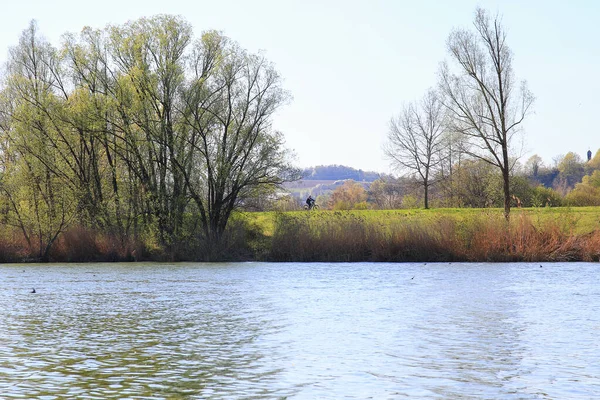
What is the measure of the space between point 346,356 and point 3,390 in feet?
17.8

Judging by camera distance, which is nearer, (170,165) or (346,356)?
(346,356)

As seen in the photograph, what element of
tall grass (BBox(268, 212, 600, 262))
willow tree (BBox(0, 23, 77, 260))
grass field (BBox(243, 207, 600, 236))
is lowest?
tall grass (BBox(268, 212, 600, 262))

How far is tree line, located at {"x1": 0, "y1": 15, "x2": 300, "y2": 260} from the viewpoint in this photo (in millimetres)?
45188

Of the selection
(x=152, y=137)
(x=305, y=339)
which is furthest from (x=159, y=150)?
(x=305, y=339)

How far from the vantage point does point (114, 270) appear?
36.6 metres

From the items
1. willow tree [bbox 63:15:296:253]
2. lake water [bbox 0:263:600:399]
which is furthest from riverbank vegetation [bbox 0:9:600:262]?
lake water [bbox 0:263:600:399]

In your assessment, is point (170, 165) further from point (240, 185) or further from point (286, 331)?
point (286, 331)

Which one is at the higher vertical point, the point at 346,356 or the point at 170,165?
the point at 170,165

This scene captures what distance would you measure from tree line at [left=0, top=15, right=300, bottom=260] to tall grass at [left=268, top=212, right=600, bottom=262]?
4556 millimetres

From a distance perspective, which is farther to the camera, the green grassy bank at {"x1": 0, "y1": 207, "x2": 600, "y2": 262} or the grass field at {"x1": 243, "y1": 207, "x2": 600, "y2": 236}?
the grass field at {"x1": 243, "y1": 207, "x2": 600, "y2": 236}

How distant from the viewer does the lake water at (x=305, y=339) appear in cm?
1052

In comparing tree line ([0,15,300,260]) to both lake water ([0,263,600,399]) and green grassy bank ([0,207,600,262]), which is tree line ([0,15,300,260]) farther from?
lake water ([0,263,600,399])

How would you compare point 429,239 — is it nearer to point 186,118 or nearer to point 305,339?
point 186,118

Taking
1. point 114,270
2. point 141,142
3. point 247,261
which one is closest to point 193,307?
point 114,270
